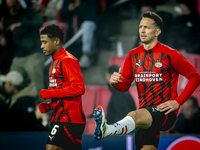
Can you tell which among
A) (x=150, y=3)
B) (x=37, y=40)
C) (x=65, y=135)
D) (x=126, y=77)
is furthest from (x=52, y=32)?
(x=150, y=3)

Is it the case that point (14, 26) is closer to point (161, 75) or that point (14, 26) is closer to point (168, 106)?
point (161, 75)

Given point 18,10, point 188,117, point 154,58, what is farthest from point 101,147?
point 18,10

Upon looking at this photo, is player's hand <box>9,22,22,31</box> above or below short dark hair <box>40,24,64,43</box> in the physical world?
above

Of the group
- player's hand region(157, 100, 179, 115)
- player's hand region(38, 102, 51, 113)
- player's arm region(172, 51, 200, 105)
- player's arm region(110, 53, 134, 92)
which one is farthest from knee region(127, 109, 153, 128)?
player's hand region(38, 102, 51, 113)

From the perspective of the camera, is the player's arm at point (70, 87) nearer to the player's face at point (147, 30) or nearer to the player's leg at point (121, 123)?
the player's leg at point (121, 123)

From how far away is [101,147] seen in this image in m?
4.33

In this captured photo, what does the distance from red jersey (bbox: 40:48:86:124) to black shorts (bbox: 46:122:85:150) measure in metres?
0.05

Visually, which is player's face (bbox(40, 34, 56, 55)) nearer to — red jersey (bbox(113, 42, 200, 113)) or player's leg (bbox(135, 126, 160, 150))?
red jersey (bbox(113, 42, 200, 113))

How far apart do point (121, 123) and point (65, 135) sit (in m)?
0.66

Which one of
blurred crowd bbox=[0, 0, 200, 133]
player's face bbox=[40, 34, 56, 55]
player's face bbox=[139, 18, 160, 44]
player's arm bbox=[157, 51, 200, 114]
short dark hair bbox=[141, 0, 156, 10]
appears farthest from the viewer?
short dark hair bbox=[141, 0, 156, 10]

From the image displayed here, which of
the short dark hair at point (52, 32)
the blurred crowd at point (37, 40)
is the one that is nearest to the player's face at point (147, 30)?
the short dark hair at point (52, 32)

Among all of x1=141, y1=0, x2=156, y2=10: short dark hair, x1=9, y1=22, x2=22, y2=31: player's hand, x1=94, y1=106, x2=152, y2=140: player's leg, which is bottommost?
x1=94, y1=106, x2=152, y2=140: player's leg

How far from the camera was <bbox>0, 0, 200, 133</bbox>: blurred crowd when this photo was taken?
16.2 ft

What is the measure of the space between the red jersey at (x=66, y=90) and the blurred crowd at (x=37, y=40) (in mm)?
1771
